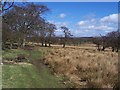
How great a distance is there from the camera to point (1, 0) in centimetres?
2714

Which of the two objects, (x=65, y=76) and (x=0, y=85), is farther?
(x=65, y=76)

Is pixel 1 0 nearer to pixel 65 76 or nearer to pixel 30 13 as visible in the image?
pixel 65 76

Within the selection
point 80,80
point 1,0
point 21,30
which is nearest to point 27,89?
point 80,80

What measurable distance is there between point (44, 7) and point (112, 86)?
44060 mm

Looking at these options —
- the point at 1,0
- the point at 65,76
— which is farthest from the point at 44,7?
the point at 65,76

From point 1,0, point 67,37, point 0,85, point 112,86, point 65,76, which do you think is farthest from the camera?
point 67,37

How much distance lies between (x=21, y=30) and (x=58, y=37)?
4065 centimetres

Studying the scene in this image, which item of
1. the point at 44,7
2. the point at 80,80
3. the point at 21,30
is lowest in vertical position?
the point at 80,80

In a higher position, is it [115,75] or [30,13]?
[30,13]

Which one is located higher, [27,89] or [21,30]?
[21,30]

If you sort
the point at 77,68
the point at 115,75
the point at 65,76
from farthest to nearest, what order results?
the point at 77,68, the point at 65,76, the point at 115,75

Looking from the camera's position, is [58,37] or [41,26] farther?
[58,37]

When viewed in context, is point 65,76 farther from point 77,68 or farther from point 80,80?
point 77,68

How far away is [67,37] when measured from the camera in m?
92.1
